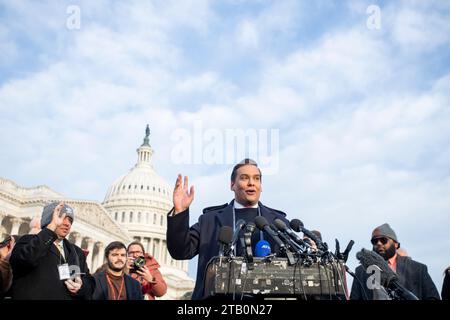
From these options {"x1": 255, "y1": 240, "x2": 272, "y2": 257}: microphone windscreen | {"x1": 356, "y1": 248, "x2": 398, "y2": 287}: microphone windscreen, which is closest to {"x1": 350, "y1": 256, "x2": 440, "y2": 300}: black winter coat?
{"x1": 356, "y1": 248, "x2": 398, "y2": 287}: microphone windscreen

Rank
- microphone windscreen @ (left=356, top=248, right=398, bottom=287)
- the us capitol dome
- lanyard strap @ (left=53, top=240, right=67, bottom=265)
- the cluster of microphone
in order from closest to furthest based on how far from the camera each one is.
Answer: the cluster of microphone, microphone windscreen @ (left=356, top=248, right=398, bottom=287), lanyard strap @ (left=53, top=240, right=67, bottom=265), the us capitol dome

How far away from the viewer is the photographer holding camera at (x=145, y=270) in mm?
6629

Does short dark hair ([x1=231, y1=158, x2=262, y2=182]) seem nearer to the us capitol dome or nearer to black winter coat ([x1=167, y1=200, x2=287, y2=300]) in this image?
black winter coat ([x1=167, y1=200, x2=287, y2=300])

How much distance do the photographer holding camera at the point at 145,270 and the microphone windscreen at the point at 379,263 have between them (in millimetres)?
3353

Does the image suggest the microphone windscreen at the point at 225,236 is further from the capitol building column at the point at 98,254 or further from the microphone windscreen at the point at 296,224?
the capitol building column at the point at 98,254

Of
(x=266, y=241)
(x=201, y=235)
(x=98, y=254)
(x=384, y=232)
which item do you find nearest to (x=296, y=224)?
(x=266, y=241)

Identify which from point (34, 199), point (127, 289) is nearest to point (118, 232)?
point (34, 199)

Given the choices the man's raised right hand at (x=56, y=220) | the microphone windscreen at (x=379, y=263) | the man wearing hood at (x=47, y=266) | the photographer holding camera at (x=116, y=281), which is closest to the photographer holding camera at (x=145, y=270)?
the photographer holding camera at (x=116, y=281)

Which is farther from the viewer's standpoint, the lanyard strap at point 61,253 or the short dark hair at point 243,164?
the lanyard strap at point 61,253

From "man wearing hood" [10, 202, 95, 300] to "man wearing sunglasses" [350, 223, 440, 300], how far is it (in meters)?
3.01

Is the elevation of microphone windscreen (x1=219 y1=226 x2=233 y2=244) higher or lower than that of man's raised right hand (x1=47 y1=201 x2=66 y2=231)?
lower

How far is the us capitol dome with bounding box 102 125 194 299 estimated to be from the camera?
98.8m
